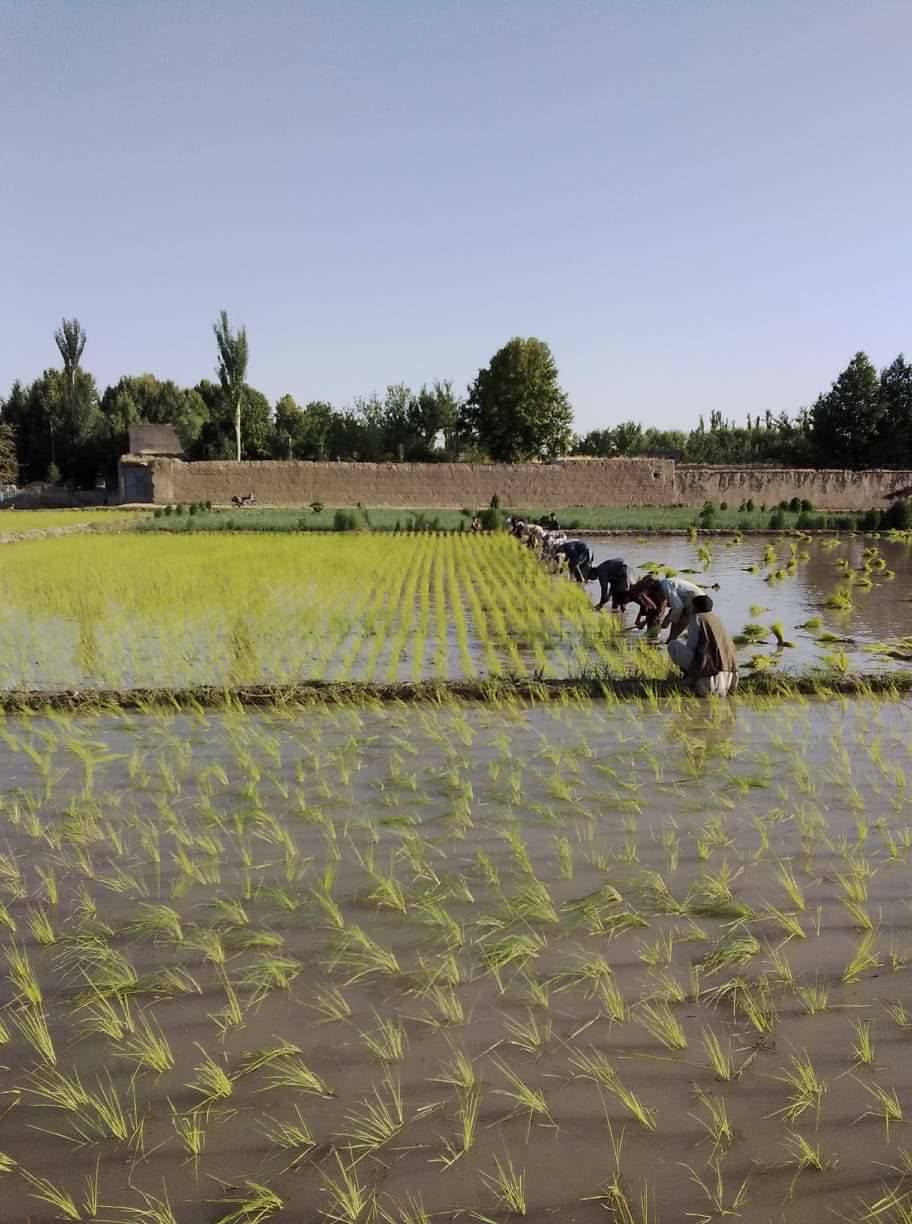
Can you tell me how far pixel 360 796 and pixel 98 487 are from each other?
1727 inches

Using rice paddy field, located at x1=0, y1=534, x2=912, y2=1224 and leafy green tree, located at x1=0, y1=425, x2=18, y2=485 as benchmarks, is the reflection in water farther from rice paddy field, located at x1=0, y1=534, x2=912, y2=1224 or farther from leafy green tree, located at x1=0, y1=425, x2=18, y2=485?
leafy green tree, located at x1=0, y1=425, x2=18, y2=485

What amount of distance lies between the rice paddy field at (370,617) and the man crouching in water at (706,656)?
2.00ft

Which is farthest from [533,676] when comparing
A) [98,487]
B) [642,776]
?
[98,487]

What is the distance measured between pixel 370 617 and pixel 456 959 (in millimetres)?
6745

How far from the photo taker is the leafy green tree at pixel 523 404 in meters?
47.6

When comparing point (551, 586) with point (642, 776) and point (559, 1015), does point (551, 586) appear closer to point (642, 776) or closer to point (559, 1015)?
point (642, 776)

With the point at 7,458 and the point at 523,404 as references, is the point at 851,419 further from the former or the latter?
the point at 7,458

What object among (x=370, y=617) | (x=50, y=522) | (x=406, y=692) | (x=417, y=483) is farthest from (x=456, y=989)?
(x=417, y=483)

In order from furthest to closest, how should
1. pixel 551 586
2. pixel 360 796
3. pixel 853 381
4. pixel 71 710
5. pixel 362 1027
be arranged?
pixel 853 381
pixel 551 586
pixel 71 710
pixel 360 796
pixel 362 1027

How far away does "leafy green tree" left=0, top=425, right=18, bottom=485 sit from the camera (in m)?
39.9

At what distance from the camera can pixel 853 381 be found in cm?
4350

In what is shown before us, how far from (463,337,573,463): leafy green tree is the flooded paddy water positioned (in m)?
44.0

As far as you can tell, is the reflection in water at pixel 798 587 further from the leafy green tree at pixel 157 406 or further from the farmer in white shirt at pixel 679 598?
the leafy green tree at pixel 157 406

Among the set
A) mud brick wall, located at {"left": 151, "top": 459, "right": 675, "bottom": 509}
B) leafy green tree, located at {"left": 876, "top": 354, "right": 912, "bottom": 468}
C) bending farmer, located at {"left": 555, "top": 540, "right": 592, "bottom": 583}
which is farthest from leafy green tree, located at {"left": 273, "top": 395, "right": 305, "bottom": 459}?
bending farmer, located at {"left": 555, "top": 540, "right": 592, "bottom": 583}
